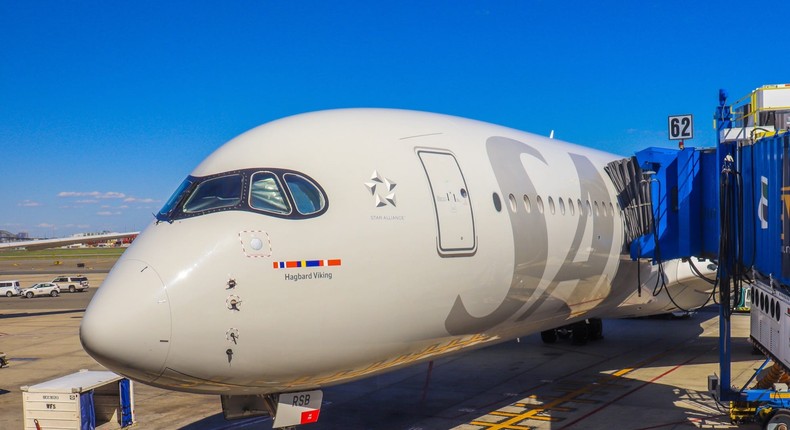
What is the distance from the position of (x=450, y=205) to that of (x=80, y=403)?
7553mm

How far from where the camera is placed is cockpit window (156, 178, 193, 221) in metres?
8.26

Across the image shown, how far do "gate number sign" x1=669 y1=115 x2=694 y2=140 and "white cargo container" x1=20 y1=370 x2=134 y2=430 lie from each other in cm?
1435

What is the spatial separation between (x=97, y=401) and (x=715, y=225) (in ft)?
37.5

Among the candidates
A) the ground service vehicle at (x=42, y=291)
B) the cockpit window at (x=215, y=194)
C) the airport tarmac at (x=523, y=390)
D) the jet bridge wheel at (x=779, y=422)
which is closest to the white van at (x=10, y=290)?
the ground service vehicle at (x=42, y=291)

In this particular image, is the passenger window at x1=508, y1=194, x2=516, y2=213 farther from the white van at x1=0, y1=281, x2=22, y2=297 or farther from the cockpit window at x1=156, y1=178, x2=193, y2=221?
the white van at x1=0, y1=281, x2=22, y2=297

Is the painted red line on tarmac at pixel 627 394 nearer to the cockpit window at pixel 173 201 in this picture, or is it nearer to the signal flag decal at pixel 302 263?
the signal flag decal at pixel 302 263

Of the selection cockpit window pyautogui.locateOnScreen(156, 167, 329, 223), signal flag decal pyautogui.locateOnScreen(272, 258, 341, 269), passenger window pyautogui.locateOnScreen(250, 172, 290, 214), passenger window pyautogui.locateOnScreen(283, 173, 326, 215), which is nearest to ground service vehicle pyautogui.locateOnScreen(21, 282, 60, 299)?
cockpit window pyautogui.locateOnScreen(156, 167, 329, 223)

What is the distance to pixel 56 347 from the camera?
83.9 feet

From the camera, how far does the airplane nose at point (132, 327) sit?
7008 mm

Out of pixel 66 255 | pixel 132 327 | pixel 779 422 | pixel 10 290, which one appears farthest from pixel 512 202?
pixel 66 255

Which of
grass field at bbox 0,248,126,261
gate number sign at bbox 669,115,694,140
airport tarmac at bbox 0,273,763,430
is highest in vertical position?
gate number sign at bbox 669,115,694,140

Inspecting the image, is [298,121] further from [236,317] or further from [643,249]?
[643,249]

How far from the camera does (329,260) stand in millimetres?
8023

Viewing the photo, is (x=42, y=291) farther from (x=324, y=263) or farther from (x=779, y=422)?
(x=779, y=422)
